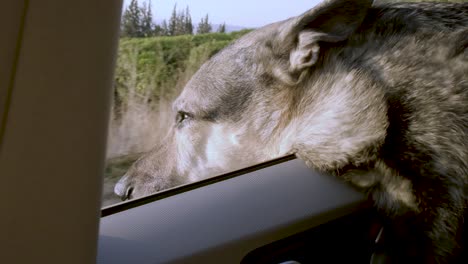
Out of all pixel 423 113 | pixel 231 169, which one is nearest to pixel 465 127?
pixel 423 113

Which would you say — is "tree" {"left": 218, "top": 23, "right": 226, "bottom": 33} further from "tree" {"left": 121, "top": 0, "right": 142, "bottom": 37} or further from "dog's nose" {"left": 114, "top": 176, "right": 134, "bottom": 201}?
"dog's nose" {"left": 114, "top": 176, "right": 134, "bottom": 201}

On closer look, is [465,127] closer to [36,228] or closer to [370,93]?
[370,93]

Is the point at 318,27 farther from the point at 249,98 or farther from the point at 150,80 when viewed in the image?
the point at 150,80

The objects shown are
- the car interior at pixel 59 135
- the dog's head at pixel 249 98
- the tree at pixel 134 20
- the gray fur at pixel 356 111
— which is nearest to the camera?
the car interior at pixel 59 135

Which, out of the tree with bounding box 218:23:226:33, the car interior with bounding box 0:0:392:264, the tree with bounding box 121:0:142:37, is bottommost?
the car interior with bounding box 0:0:392:264

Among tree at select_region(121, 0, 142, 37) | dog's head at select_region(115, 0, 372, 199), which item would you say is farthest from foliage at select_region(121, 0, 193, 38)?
dog's head at select_region(115, 0, 372, 199)

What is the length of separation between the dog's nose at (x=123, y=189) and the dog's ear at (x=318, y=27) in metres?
0.66

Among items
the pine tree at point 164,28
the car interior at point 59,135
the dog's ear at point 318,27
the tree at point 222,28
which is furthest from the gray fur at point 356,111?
the car interior at point 59,135

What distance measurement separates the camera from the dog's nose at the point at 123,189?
4.90 ft

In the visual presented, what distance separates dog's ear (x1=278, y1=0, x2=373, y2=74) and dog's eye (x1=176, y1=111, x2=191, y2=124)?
367 mm

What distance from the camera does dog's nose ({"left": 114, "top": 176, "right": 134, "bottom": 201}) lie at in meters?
1.49

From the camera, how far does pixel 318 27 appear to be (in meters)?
1.89

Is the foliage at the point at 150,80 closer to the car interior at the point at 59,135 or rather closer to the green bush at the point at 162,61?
the green bush at the point at 162,61

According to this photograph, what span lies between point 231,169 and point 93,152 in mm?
840
